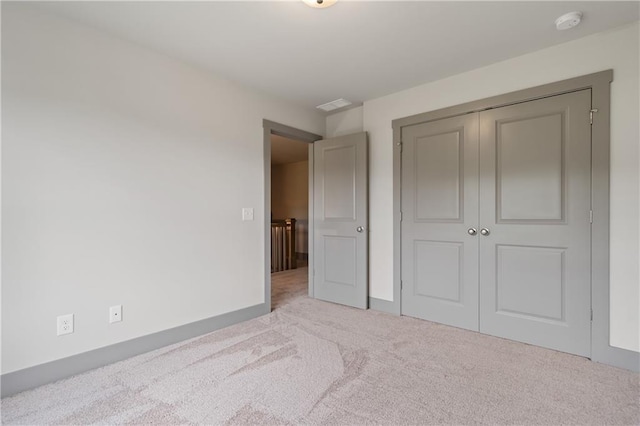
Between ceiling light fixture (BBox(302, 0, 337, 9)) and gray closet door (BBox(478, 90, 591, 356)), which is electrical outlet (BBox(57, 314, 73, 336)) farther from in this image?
gray closet door (BBox(478, 90, 591, 356))

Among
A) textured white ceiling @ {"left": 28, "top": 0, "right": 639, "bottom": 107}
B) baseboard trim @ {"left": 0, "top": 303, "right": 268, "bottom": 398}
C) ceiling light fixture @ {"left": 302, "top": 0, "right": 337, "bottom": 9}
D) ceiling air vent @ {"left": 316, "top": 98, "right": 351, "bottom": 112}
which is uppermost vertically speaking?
textured white ceiling @ {"left": 28, "top": 0, "right": 639, "bottom": 107}

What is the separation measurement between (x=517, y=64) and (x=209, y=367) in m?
3.31

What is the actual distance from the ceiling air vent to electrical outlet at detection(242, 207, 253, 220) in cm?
150

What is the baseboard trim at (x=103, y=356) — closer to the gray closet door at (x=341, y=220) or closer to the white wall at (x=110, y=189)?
the white wall at (x=110, y=189)

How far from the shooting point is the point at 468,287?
2754mm

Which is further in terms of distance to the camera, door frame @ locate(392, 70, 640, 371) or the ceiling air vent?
the ceiling air vent

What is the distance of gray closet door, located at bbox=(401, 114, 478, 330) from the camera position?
2736mm

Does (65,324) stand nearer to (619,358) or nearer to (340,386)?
(340,386)

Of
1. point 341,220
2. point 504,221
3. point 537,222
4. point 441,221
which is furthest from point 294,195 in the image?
point 537,222

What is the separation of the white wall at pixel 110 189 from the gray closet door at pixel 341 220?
40.0 inches

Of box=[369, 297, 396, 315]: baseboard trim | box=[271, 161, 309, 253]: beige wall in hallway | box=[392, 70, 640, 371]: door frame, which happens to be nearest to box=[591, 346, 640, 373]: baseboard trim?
box=[392, 70, 640, 371]: door frame

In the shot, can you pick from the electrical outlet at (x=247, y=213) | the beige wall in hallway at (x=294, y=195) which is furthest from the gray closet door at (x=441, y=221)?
the beige wall in hallway at (x=294, y=195)

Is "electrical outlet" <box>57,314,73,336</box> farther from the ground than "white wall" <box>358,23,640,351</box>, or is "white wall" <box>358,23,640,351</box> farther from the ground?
"white wall" <box>358,23,640,351</box>

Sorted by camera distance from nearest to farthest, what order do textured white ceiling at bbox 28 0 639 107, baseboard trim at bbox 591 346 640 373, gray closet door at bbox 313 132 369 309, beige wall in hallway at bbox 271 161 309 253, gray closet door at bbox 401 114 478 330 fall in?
textured white ceiling at bbox 28 0 639 107
baseboard trim at bbox 591 346 640 373
gray closet door at bbox 401 114 478 330
gray closet door at bbox 313 132 369 309
beige wall in hallway at bbox 271 161 309 253
